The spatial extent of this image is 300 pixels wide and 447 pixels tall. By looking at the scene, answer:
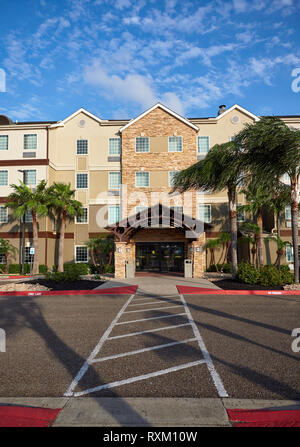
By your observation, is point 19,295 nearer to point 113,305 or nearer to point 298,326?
point 113,305

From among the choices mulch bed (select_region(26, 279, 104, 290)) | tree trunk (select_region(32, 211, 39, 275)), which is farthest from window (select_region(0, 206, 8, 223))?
mulch bed (select_region(26, 279, 104, 290))

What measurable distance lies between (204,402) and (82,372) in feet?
7.13

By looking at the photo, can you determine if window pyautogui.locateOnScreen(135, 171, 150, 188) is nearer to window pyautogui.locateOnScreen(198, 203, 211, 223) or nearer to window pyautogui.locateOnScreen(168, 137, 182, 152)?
window pyautogui.locateOnScreen(168, 137, 182, 152)

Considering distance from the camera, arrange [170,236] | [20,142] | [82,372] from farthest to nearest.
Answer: [20,142] < [170,236] < [82,372]

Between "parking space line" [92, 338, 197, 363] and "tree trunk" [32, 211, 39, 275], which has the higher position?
"tree trunk" [32, 211, 39, 275]

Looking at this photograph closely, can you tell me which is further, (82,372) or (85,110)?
(85,110)

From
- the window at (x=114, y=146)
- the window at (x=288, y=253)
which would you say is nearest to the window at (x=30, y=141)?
the window at (x=114, y=146)

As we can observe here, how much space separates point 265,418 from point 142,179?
23.4 meters

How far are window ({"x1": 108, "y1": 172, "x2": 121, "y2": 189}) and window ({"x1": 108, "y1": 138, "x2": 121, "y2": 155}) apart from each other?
2.06m

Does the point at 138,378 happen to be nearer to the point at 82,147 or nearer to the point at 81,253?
the point at 81,253

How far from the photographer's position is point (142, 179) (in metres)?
26.0

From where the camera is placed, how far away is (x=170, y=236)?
2511 centimetres

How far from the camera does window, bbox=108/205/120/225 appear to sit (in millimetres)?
26594
